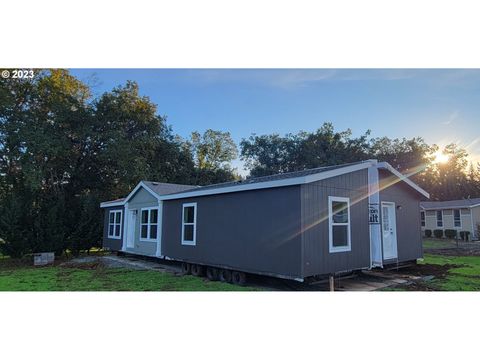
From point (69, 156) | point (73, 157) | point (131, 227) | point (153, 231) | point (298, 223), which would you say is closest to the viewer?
point (298, 223)

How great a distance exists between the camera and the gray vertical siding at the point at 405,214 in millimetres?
10148

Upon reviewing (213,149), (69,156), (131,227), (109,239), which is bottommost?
(109,239)

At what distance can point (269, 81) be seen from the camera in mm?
10867

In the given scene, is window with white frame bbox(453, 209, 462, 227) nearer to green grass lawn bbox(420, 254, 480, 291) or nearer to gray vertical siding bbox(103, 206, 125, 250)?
green grass lawn bbox(420, 254, 480, 291)

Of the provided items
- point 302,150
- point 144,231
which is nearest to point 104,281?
point 144,231

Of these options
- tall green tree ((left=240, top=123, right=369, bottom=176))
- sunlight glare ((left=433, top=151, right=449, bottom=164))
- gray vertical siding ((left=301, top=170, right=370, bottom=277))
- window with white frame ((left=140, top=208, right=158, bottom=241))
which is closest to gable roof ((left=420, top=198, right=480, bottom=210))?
tall green tree ((left=240, top=123, right=369, bottom=176))

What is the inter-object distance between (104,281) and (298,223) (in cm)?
562

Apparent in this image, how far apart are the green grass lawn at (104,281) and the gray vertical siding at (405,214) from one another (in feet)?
16.4

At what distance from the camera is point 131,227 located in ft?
49.5

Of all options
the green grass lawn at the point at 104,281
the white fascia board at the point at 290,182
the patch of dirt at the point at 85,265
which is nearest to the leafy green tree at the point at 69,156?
the patch of dirt at the point at 85,265

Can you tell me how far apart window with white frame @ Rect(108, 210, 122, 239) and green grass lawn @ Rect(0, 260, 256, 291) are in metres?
4.12

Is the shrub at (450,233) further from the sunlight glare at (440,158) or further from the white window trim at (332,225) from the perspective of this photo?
the white window trim at (332,225)

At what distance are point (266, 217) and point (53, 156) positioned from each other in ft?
49.5

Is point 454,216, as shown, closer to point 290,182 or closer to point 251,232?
point 251,232
